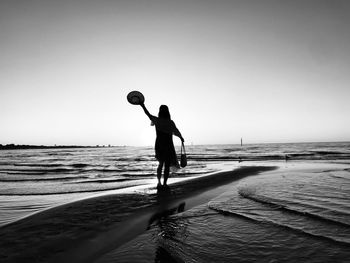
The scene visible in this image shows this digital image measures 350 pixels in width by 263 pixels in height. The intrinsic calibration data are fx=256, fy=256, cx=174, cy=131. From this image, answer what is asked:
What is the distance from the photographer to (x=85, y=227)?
3.85m

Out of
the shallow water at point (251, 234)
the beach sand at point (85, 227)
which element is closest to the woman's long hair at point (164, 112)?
the beach sand at point (85, 227)

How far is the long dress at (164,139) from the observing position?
739cm

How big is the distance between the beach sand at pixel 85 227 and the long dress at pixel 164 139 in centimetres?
140

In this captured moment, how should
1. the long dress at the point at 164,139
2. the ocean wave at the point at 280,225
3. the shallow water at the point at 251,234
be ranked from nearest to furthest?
1. the shallow water at the point at 251,234
2. the ocean wave at the point at 280,225
3. the long dress at the point at 164,139

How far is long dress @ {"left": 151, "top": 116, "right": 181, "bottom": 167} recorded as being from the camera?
7387 millimetres

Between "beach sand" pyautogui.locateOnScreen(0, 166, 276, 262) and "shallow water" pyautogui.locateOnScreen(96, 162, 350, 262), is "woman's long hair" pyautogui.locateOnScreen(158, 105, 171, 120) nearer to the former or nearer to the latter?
"beach sand" pyautogui.locateOnScreen(0, 166, 276, 262)

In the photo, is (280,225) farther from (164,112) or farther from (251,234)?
(164,112)

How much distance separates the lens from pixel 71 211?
480 cm

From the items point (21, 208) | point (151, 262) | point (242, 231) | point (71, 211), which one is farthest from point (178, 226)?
point (21, 208)

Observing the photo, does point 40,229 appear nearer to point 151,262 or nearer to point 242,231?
point 151,262

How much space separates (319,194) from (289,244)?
3.75 meters

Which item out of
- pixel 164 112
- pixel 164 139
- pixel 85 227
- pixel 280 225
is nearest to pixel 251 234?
pixel 280 225

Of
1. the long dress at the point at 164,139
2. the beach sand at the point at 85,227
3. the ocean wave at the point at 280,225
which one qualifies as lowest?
the ocean wave at the point at 280,225

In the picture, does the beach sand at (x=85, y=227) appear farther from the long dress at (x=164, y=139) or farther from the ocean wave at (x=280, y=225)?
the long dress at (x=164, y=139)
